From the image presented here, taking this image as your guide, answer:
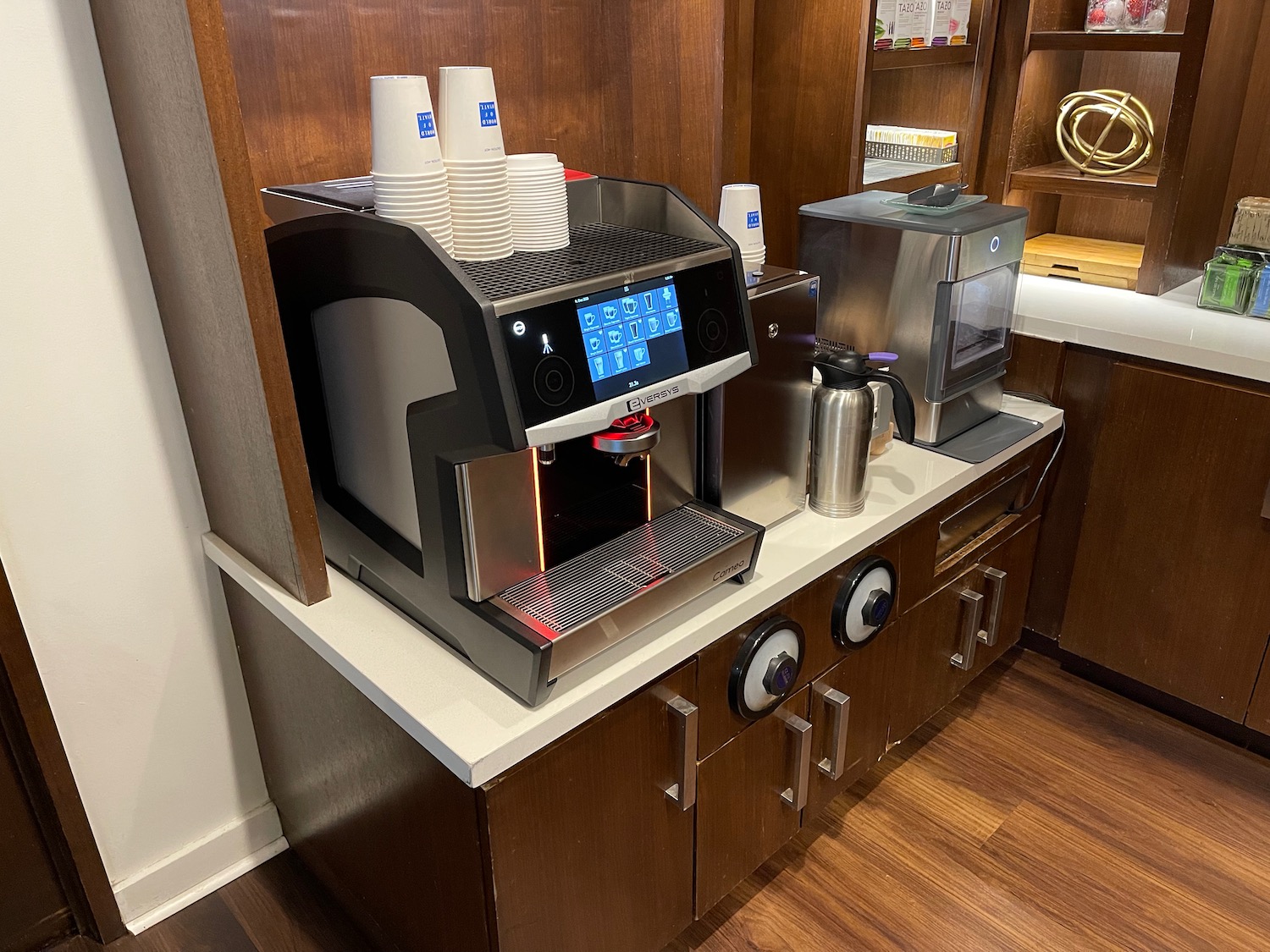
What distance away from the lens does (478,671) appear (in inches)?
46.6

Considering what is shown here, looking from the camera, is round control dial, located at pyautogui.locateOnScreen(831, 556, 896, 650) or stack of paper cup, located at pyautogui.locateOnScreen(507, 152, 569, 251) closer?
stack of paper cup, located at pyautogui.locateOnScreen(507, 152, 569, 251)

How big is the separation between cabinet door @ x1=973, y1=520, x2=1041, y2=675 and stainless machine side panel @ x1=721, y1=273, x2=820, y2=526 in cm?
64

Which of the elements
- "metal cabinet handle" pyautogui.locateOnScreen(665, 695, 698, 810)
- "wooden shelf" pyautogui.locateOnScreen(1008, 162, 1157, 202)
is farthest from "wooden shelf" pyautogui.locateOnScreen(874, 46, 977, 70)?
"metal cabinet handle" pyautogui.locateOnScreen(665, 695, 698, 810)

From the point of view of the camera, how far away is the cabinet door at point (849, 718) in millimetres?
1604

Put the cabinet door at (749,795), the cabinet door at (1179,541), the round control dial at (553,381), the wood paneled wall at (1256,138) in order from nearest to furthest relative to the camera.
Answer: the round control dial at (553,381), the cabinet door at (749,795), the cabinet door at (1179,541), the wood paneled wall at (1256,138)

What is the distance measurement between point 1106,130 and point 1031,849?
1474mm

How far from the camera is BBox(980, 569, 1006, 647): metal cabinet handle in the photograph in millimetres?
1925

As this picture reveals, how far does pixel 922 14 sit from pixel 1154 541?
1.15m

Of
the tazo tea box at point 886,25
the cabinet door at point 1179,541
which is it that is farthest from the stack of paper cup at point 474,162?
the cabinet door at point 1179,541

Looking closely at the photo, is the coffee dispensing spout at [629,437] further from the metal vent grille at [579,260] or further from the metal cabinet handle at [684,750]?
the metal cabinet handle at [684,750]

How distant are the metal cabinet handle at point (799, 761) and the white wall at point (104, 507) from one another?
922mm

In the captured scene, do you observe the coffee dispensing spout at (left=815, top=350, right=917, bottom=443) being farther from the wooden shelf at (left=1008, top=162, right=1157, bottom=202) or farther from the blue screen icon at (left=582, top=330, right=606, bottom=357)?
the wooden shelf at (left=1008, top=162, right=1157, bottom=202)

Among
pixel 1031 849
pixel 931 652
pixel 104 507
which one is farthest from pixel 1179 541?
pixel 104 507

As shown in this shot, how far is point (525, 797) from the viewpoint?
1.14 meters
